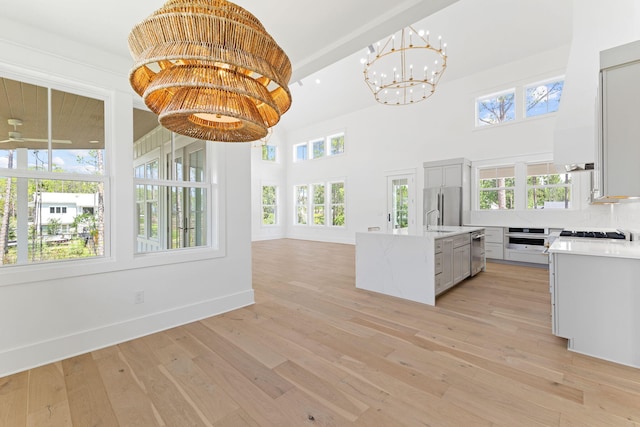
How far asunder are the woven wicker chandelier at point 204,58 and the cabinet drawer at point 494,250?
627cm

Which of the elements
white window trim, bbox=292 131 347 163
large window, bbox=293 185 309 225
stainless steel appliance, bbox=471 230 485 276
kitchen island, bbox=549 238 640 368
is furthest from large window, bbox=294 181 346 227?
kitchen island, bbox=549 238 640 368

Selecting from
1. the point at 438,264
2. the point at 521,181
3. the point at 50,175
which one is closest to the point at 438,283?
the point at 438,264

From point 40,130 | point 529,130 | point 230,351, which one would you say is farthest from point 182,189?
point 529,130

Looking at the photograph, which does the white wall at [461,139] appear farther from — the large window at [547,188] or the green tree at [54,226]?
the green tree at [54,226]

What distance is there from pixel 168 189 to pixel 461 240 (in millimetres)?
4078

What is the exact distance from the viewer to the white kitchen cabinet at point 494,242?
6.00 metres

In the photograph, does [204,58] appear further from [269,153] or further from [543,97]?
[269,153]

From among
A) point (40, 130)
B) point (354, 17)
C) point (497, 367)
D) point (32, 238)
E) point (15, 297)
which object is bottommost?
point (497, 367)

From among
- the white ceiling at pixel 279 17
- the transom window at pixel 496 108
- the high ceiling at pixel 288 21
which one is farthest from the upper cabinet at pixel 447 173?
the white ceiling at pixel 279 17

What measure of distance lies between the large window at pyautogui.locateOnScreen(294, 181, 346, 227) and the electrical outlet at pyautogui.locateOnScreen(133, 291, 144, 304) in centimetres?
751

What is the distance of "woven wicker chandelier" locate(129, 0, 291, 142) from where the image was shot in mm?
965

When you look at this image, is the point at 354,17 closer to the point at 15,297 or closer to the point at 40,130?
the point at 40,130

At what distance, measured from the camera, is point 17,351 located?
2119 mm

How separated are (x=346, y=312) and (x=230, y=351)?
1386mm
